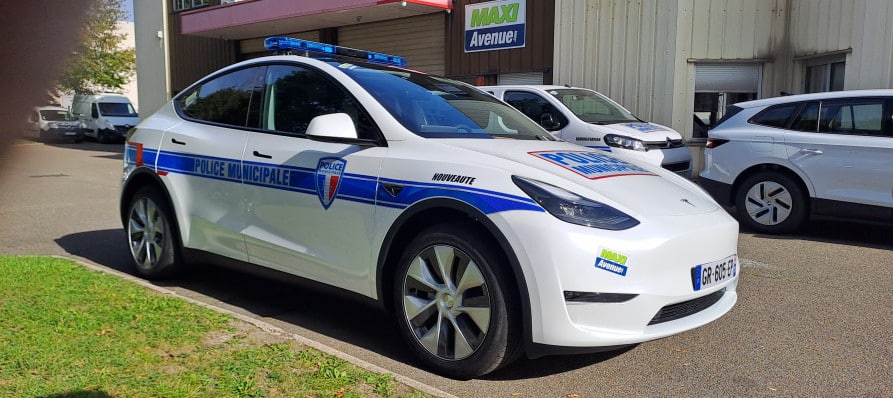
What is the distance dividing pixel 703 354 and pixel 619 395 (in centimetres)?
82

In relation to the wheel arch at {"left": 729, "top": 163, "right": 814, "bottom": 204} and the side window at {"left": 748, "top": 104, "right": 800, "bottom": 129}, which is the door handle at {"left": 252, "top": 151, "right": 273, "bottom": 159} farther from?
the side window at {"left": 748, "top": 104, "right": 800, "bottom": 129}

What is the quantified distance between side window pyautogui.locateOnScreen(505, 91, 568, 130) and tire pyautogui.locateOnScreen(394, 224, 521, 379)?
241 inches

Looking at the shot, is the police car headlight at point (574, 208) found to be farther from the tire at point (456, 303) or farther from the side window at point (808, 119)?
the side window at point (808, 119)

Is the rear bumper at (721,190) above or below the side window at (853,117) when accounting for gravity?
below

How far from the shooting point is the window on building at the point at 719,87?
12.2 metres

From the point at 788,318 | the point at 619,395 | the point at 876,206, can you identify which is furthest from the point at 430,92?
the point at 876,206

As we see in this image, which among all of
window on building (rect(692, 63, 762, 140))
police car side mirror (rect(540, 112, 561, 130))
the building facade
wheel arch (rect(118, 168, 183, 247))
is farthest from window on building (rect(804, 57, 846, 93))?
wheel arch (rect(118, 168, 183, 247))

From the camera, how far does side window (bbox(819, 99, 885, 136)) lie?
7133 mm

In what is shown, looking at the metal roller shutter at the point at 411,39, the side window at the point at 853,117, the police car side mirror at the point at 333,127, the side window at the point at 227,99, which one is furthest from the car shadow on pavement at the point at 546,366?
the metal roller shutter at the point at 411,39

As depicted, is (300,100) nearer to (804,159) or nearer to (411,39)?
(804,159)

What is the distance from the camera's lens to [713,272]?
3.66m

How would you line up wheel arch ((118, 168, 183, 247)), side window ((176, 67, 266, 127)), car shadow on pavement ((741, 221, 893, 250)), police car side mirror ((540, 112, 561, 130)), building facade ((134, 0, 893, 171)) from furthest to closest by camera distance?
building facade ((134, 0, 893, 171))
police car side mirror ((540, 112, 561, 130))
car shadow on pavement ((741, 221, 893, 250))
wheel arch ((118, 168, 183, 247))
side window ((176, 67, 266, 127))

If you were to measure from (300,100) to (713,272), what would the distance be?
8.76 ft

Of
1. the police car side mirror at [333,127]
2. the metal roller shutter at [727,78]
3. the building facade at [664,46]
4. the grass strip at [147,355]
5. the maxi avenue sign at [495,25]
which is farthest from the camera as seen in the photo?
the maxi avenue sign at [495,25]
